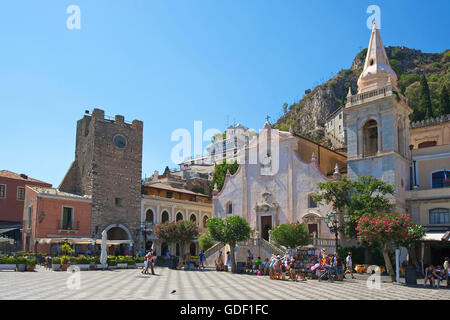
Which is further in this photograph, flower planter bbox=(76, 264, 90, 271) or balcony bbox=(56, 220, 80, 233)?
balcony bbox=(56, 220, 80, 233)

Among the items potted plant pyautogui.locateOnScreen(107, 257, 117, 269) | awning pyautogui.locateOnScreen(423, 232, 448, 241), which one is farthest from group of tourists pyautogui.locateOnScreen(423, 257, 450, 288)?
potted plant pyautogui.locateOnScreen(107, 257, 117, 269)

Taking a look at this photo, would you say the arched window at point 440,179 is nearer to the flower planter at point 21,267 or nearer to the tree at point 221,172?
the tree at point 221,172

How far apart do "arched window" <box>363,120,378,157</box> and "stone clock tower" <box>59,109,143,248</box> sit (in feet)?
79.5

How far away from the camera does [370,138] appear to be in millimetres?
38125

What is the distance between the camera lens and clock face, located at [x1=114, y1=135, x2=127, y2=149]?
4564 cm

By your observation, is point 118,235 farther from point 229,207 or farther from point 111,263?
point 111,263

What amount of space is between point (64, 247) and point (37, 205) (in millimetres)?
7389

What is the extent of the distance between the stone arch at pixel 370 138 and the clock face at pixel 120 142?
2517cm

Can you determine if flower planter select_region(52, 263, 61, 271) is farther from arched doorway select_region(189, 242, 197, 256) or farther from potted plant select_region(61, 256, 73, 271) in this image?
arched doorway select_region(189, 242, 197, 256)

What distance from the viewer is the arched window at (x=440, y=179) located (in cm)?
3450

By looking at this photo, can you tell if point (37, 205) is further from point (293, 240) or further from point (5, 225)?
point (293, 240)

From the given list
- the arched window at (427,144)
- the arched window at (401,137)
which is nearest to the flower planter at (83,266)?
the arched window at (401,137)

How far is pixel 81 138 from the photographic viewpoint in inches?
1837
